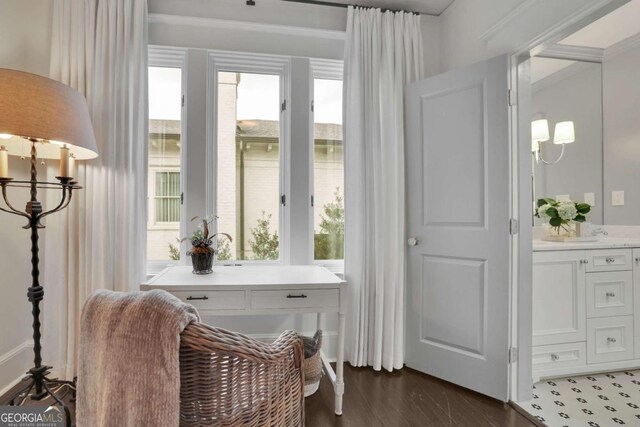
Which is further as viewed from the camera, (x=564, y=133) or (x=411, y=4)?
(x=564, y=133)

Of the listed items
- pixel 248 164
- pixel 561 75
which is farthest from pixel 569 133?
pixel 248 164

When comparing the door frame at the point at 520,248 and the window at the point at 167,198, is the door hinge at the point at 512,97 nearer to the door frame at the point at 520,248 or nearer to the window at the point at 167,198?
the door frame at the point at 520,248

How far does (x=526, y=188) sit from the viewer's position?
79.4 inches

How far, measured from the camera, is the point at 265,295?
1.87 metres

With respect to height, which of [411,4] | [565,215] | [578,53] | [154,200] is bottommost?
[565,215]

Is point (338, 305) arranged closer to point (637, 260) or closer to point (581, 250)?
point (581, 250)

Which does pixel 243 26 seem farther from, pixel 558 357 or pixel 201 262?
pixel 558 357

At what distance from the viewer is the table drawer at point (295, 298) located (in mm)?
1868

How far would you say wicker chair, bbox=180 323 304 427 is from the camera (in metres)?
0.92

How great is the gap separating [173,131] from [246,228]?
91 cm

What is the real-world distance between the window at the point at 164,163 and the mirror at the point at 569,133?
10.2 feet

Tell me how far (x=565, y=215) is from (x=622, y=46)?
1697 millimetres

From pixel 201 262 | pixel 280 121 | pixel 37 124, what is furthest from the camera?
pixel 280 121

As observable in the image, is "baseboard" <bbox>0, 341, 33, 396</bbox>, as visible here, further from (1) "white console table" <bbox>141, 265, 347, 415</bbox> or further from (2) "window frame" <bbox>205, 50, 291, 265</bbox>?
(2) "window frame" <bbox>205, 50, 291, 265</bbox>
